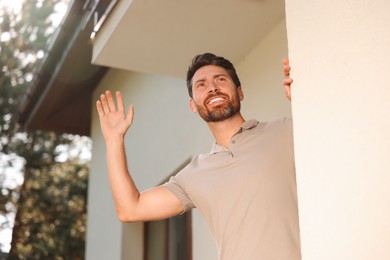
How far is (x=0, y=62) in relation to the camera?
54.2 feet

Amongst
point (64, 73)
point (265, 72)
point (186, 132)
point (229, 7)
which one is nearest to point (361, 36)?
point (229, 7)

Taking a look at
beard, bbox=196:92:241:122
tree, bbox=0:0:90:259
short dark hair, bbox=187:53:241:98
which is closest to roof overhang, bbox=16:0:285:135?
short dark hair, bbox=187:53:241:98

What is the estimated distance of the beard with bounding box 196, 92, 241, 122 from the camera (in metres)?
2.88

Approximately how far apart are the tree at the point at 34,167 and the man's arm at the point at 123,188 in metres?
13.1

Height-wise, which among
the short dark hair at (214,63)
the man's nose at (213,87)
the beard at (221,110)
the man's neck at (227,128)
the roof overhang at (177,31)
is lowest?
the man's neck at (227,128)

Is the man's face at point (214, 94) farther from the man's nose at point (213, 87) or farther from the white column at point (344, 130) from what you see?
the white column at point (344, 130)

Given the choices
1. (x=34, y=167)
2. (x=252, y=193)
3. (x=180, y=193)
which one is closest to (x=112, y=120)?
(x=180, y=193)

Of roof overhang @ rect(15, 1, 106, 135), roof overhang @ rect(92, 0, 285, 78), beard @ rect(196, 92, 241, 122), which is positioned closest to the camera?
beard @ rect(196, 92, 241, 122)

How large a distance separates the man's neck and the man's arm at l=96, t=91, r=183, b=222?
0.36 m

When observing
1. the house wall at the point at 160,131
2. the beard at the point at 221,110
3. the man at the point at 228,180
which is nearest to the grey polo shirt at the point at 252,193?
the man at the point at 228,180

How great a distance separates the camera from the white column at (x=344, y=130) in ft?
4.67

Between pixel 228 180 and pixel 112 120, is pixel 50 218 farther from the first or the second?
pixel 228 180

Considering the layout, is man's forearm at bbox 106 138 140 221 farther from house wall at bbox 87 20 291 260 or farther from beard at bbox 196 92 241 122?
house wall at bbox 87 20 291 260

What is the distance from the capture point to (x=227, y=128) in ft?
9.52
